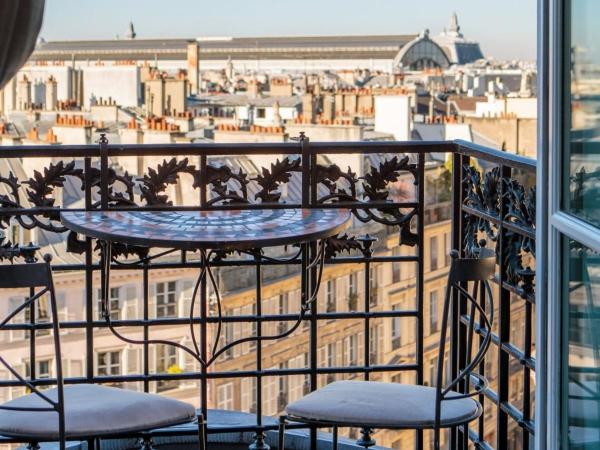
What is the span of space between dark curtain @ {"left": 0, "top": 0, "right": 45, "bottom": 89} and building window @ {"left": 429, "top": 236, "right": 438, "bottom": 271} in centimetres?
1894

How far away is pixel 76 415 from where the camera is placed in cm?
176

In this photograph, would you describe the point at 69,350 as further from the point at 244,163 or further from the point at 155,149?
the point at 155,149

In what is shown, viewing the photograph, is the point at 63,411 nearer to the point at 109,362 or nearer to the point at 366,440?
the point at 366,440

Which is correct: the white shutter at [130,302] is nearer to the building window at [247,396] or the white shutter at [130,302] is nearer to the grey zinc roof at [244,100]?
the building window at [247,396]

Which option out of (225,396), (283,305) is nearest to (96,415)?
(283,305)

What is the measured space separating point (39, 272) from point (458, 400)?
726 millimetres

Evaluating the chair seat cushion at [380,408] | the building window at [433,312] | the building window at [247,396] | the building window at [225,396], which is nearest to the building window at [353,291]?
the building window at [433,312]

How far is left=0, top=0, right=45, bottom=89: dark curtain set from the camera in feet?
7.18

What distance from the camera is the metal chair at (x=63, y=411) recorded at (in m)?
1.71

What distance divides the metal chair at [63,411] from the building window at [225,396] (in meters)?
16.7

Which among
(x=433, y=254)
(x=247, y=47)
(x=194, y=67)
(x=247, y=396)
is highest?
(x=247, y=47)

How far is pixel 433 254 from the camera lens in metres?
21.1

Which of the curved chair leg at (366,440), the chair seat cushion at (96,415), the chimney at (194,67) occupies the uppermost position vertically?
the chimney at (194,67)

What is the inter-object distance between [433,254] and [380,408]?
63.7ft
